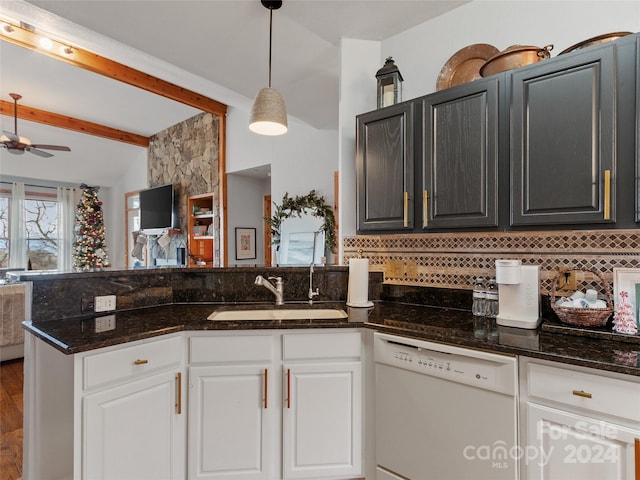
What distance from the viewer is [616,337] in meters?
1.33

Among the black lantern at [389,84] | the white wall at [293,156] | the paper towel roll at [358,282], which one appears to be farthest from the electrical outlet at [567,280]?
the white wall at [293,156]

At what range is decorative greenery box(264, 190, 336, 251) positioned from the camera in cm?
398

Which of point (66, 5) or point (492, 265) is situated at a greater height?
point (66, 5)

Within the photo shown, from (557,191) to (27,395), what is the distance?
264 cm

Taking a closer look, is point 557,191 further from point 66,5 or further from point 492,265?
point 66,5

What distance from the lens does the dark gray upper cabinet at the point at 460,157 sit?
5.31 feet

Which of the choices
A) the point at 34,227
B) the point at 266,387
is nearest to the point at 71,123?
the point at 34,227

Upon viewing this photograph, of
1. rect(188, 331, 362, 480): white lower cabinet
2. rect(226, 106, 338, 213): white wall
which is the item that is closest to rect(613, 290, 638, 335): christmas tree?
rect(188, 331, 362, 480): white lower cabinet

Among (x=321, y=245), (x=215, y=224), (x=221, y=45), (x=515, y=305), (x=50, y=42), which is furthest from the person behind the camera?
(x=215, y=224)

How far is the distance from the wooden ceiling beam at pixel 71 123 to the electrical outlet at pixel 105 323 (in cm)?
560

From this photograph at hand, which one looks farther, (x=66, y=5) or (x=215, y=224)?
(x=215, y=224)

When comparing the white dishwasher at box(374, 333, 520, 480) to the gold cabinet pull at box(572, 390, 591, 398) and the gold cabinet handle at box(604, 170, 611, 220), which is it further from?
the gold cabinet handle at box(604, 170, 611, 220)

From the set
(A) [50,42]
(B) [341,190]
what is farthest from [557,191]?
(A) [50,42]

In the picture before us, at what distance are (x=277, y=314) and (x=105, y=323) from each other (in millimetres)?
906
